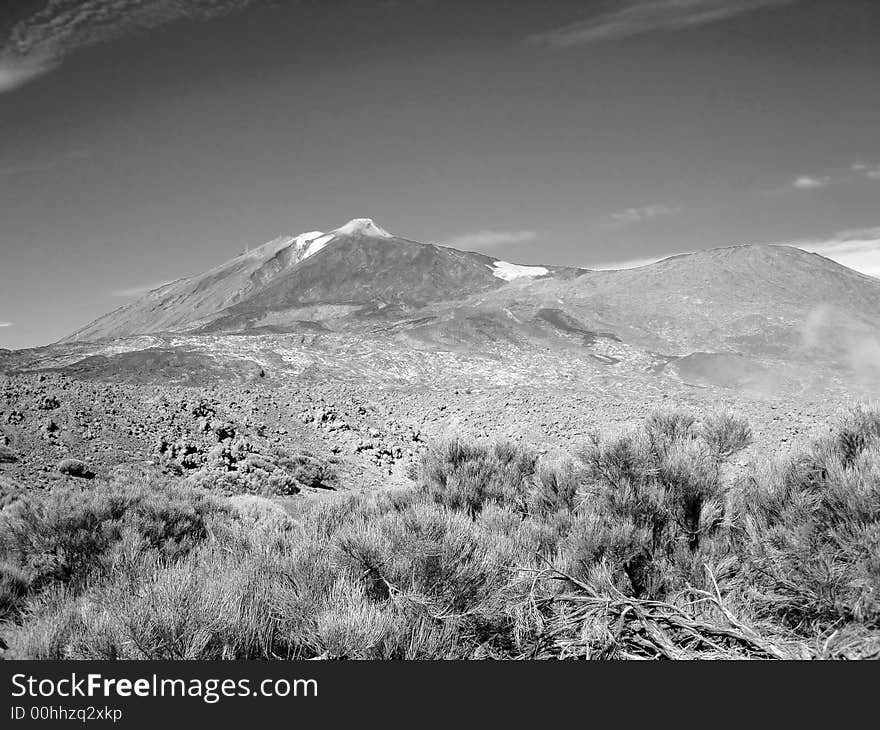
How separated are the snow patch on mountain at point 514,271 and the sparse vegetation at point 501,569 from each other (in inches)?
2964

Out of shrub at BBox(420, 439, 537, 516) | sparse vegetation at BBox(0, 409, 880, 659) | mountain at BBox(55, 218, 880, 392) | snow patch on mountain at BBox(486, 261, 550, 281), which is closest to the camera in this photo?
sparse vegetation at BBox(0, 409, 880, 659)

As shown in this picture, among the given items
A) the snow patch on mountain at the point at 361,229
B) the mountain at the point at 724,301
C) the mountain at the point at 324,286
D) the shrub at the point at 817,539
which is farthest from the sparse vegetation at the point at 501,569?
the snow patch on mountain at the point at 361,229

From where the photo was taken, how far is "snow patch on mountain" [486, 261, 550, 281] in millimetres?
82656

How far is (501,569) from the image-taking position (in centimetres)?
380

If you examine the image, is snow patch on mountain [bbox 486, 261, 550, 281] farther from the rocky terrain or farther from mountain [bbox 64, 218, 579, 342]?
the rocky terrain

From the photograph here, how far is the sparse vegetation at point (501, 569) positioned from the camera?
2.84 m

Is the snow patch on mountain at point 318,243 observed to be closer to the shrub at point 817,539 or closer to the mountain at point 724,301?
the mountain at point 724,301

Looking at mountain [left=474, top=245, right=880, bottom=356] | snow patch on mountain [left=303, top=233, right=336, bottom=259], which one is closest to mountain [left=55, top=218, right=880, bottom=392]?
mountain [left=474, top=245, right=880, bottom=356]

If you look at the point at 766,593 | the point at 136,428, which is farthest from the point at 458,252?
the point at 766,593

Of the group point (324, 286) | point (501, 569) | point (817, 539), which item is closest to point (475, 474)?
point (501, 569)

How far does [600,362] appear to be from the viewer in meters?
37.2

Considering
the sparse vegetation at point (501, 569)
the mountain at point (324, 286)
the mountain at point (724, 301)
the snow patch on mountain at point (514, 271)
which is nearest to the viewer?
the sparse vegetation at point (501, 569)

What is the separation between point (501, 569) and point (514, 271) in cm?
8557

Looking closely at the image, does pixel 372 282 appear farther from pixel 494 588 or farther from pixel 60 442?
pixel 494 588
